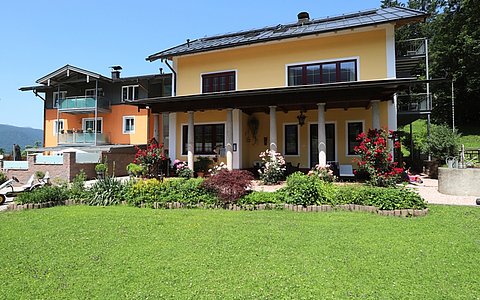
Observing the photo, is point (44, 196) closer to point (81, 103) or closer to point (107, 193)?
point (107, 193)

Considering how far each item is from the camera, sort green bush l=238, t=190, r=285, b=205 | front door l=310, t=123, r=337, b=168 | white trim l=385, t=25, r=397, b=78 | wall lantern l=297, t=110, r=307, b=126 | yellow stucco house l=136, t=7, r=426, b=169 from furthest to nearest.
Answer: front door l=310, t=123, r=337, b=168
wall lantern l=297, t=110, r=307, b=126
white trim l=385, t=25, r=397, b=78
yellow stucco house l=136, t=7, r=426, b=169
green bush l=238, t=190, r=285, b=205

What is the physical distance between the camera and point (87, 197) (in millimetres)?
9883

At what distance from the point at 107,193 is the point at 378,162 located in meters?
9.70

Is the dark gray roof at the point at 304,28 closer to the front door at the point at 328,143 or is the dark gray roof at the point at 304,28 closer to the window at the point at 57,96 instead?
the front door at the point at 328,143

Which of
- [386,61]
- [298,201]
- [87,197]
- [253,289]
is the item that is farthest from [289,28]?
[253,289]

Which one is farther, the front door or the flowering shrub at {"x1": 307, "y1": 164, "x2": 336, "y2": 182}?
the front door

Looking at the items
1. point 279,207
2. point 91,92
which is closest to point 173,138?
point 279,207

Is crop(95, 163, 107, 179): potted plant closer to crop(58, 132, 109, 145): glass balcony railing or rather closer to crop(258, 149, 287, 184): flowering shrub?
crop(58, 132, 109, 145): glass balcony railing

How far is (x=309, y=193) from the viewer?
26.9 ft

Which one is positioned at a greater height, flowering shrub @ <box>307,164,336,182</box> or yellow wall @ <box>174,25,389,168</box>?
Answer: yellow wall @ <box>174,25,389,168</box>

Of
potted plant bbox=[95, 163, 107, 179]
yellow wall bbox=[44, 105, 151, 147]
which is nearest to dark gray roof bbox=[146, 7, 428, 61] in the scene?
potted plant bbox=[95, 163, 107, 179]

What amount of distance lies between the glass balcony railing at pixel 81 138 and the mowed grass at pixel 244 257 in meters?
19.5

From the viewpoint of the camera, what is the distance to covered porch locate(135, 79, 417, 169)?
12.8m

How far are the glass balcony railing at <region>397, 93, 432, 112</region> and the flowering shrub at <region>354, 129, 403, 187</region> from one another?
7843 millimetres
